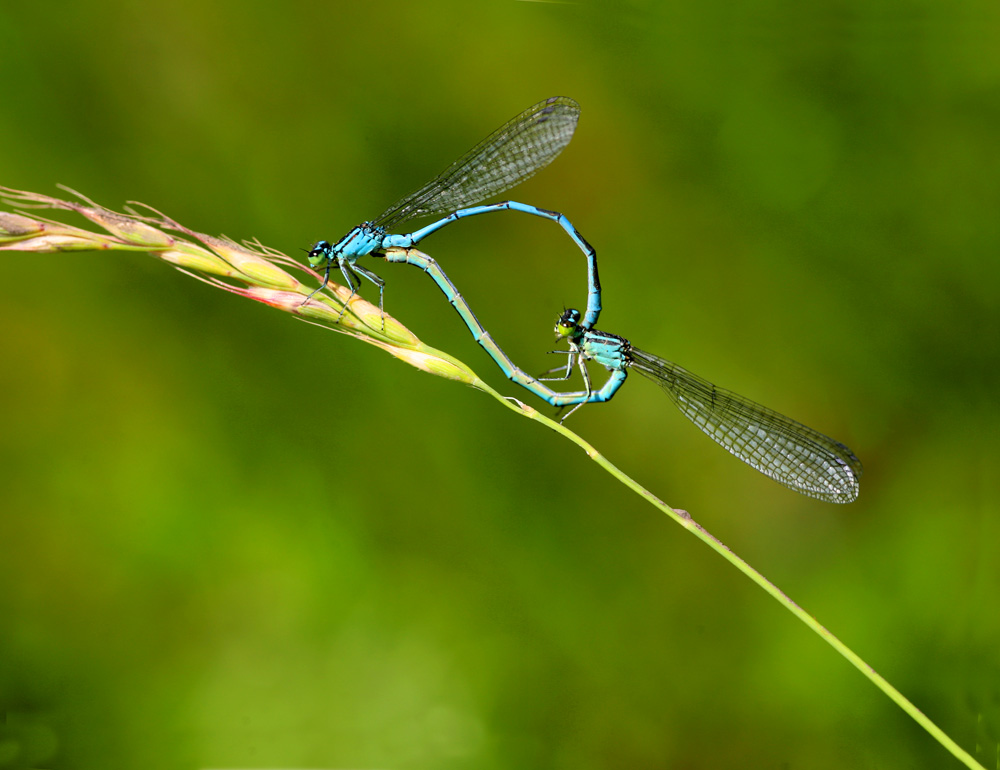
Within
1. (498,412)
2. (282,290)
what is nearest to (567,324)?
(498,412)

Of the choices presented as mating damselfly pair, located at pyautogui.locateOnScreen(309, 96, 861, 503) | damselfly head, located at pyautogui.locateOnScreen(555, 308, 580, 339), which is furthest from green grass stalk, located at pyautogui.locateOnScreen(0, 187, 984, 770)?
damselfly head, located at pyautogui.locateOnScreen(555, 308, 580, 339)

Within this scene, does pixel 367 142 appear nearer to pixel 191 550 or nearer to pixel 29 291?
pixel 29 291

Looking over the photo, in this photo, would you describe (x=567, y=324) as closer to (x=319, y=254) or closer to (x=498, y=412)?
(x=498, y=412)

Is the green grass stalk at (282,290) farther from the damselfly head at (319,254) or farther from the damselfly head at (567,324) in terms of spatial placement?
the damselfly head at (567,324)

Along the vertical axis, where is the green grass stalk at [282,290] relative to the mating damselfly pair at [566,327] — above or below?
below

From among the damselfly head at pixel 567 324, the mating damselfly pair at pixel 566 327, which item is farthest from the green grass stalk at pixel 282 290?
the damselfly head at pixel 567 324
